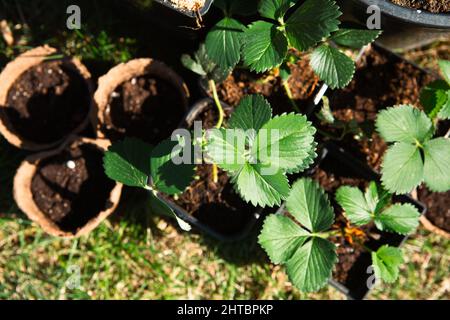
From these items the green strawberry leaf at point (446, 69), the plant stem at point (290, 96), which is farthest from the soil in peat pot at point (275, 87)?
the green strawberry leaf at point (446, 69)

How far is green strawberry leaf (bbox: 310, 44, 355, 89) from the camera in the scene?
4.43 feet

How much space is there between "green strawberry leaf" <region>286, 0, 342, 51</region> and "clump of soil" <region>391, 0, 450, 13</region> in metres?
0.23

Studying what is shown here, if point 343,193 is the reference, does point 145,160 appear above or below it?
above

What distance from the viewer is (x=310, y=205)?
1.46 m

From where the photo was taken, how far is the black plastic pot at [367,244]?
1.67m

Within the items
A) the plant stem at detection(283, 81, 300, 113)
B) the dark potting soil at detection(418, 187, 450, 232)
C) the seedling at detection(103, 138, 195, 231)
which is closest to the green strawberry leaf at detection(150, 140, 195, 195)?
the seedling at detection(103, 138, 195, 231)

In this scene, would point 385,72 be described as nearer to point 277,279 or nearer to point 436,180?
point 436,180

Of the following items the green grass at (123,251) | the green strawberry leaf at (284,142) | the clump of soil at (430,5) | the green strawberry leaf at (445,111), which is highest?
the clump of soil at (430,5)

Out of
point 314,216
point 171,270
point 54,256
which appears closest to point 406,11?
point 314,216

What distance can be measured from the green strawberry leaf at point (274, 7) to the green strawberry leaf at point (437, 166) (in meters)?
0.49

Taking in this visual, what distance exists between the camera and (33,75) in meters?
1.83

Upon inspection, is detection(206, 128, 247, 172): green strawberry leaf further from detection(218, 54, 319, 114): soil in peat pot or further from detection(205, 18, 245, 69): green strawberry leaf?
detection(218, 54, 319, 114): soil in peat pot

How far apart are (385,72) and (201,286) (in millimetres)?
923

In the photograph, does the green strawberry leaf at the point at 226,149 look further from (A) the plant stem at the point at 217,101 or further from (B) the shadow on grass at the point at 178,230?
(B) the shadow on grass at the point at 178,230
